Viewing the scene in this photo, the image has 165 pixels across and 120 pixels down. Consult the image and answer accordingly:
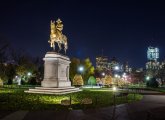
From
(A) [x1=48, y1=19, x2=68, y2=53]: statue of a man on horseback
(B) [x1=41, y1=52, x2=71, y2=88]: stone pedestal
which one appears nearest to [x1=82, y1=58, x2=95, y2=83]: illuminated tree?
(A) [x1=48, y1=19, x2=68, y2=53]: statue of a man on horseback

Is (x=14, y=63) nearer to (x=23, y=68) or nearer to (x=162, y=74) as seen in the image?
(x=23, y=68)

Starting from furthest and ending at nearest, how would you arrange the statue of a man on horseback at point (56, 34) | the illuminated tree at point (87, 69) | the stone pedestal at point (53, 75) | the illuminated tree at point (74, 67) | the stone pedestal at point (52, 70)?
1. the illuminated tree at point (87, 69)
2. the illuminated tree at point (74, 67)
3. the statue of a man on horseback at point (56, 34)
4. the stone pedestal at point (52, 70)
5. the stone pedestal at point (53, 75)

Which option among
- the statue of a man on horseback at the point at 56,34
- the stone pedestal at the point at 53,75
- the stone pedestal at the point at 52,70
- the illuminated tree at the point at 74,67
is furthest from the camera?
the illuminated tree at the point at 74,67

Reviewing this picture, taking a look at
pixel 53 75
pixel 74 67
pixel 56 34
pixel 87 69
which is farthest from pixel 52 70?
pixel 87 69

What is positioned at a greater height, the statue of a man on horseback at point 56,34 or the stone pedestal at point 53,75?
the statue of a man on horseback at point 56,34

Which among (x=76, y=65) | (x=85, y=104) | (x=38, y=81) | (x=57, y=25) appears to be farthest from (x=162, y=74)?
(x=85, y=104)

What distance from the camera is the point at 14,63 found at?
95625mm

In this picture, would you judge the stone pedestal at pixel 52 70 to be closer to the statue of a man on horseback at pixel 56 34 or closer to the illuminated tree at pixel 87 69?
the statue of a man on horseback at pixel 56 34

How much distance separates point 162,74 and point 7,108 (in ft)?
372

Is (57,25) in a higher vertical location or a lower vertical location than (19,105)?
higher

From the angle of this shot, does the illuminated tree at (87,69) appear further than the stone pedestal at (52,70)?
Yes

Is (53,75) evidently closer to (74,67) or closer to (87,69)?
(74,67)

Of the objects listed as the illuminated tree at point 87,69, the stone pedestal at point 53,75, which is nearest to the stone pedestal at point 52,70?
the stone pedestal at point 53,75

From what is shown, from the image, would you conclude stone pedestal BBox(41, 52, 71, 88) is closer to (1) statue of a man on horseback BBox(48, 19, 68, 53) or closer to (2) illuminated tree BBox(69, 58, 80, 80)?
(1) statue of a man on horseback BBox(48, 19, 68, 53)
